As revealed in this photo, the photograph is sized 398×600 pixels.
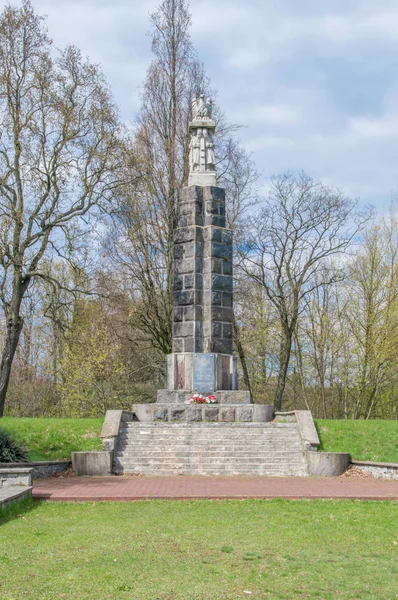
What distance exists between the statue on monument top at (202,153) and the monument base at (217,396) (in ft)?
22.0

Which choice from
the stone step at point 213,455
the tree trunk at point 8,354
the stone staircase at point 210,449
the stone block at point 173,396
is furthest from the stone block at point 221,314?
the tree trunk at point 8,354

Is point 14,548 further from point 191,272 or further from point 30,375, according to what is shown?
point 30,375

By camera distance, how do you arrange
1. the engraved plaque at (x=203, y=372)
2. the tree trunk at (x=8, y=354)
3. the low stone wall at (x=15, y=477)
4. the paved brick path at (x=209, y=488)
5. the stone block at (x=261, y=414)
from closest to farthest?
the paved brick path at (x=209, y=488)
the low stone wall at (x=15, y=477)
the stone block at (x=261, y=414)
the engraved plaque at (x=203, y=372)
the tree trunk at (x=8, y=354)

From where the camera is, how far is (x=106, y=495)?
1220cm

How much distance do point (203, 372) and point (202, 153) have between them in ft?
23.5

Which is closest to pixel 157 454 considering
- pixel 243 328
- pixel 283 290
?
pixel 243 328

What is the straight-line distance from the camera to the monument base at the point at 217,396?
798 inches

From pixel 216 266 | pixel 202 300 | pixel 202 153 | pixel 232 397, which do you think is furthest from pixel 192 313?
pixel 202 153

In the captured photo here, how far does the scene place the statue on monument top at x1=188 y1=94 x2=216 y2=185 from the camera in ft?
72.3

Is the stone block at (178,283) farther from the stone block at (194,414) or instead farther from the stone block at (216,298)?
the stone block at (194,414)

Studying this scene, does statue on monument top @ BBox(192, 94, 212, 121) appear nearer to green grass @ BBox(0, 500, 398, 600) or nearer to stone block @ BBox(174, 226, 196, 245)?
stone block @ BBox(174, 226, 196, 245)

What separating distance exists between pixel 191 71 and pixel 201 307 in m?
12.5

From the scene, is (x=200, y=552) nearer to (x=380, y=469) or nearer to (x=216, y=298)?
(x=380, y=469)

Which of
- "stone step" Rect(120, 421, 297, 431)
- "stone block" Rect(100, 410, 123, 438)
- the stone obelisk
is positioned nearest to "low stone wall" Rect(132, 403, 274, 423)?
the stone obelisk
